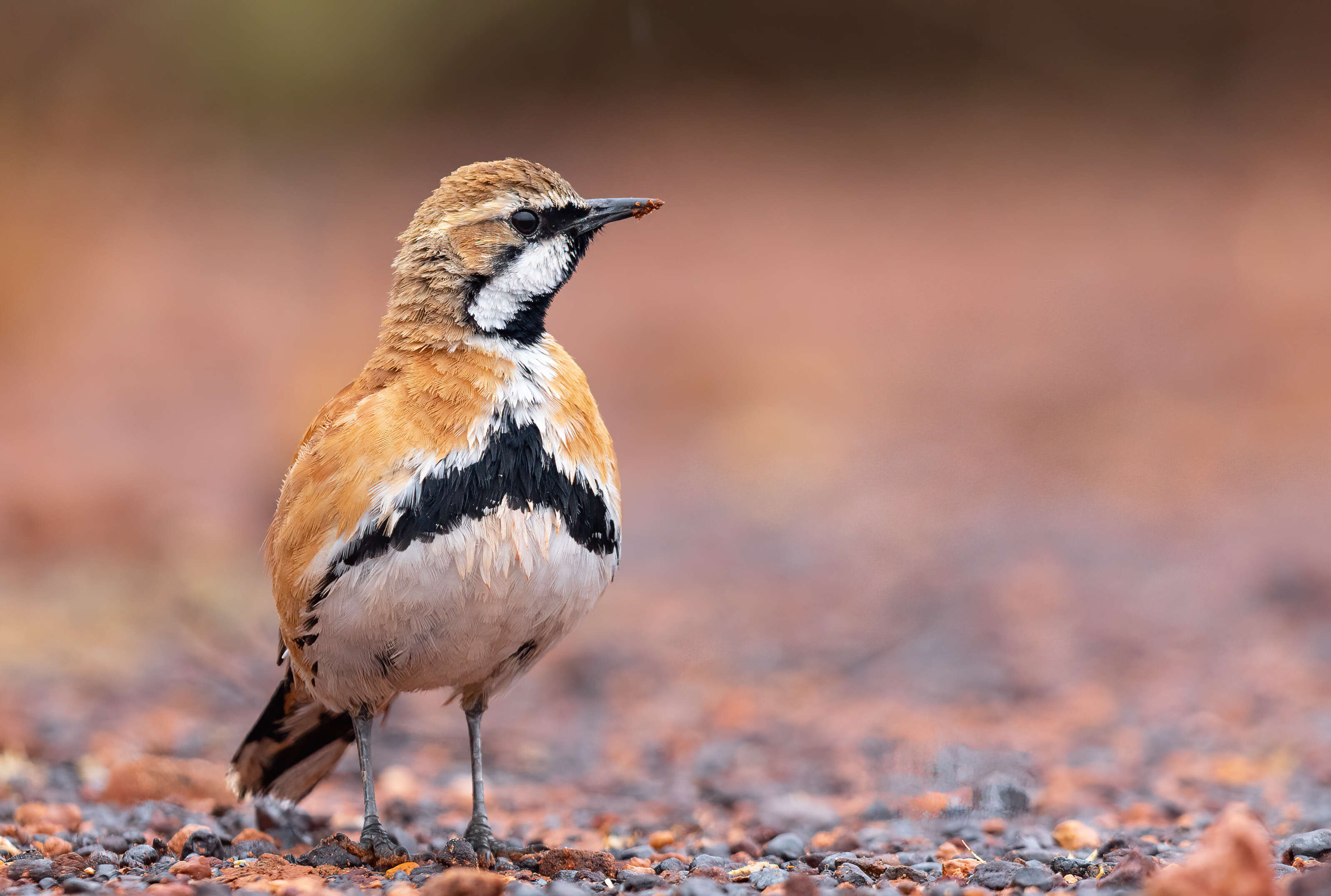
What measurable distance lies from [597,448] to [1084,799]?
2.98 metres

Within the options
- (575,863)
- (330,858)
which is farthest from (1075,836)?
(330,858)

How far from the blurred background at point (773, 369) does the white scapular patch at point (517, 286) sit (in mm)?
2658

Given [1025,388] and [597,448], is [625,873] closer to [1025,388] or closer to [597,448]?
[597,448]

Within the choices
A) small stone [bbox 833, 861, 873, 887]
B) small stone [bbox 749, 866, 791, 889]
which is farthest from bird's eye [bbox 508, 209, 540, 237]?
small stone [bbox 833, 861, 873, 887]

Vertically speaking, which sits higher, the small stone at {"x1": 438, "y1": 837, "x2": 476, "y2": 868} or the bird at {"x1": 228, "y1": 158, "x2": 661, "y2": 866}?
the bird at {"x1": 228, "y1": 158, "x2": 661, "y2": 866}

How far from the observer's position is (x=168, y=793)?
5.98 metres

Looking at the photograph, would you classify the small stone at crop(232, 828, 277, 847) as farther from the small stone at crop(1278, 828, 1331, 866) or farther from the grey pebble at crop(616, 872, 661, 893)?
the small stone at crop(1278, 828, 1331, 866)

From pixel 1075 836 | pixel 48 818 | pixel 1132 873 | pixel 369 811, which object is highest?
pixel 48 818

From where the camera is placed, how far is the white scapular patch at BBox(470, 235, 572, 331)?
16.9ft

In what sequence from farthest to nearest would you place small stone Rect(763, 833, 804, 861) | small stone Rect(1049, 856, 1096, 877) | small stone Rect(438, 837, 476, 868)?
small stone Rect(763, 833, 804, 861) → small stone Rect(438, 837, 476, 868) → small stone Rect(1049, 856, 1096, 877)

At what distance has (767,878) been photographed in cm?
446

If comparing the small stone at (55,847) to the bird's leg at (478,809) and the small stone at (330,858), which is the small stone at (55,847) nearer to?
the small stone at (330,858)

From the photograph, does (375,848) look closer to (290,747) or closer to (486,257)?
(290,747)

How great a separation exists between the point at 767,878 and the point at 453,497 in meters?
1.62
